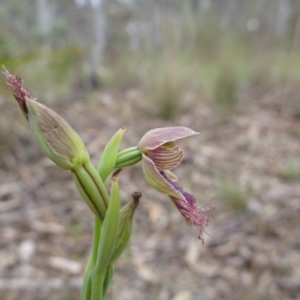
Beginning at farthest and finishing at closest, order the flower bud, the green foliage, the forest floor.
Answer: the green foliage → the forest floor → the flower bud

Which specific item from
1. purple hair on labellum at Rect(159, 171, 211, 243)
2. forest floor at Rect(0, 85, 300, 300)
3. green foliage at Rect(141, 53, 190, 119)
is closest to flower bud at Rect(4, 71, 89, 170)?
purple hair on labellum at Rect(159, 171, 211, 243)

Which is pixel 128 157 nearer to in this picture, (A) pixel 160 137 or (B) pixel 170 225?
(A) pixel 160 137

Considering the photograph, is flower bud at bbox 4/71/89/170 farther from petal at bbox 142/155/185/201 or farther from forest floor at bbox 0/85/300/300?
forest floor at bbox 0/85/300/300

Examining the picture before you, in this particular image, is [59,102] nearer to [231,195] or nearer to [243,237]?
[231,195]

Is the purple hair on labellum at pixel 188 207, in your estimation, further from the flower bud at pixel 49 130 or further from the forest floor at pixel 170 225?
the forest floor at pixel 170 225

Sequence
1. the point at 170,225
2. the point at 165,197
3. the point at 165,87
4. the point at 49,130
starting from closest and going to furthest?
the point at 49,130 < the point at 170,225 < the point at 165,197 < the point at 165,87

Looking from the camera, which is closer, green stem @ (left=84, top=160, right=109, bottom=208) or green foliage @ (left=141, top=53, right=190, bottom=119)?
green stem @ (left=84, top=160, right=109, bottom=208)

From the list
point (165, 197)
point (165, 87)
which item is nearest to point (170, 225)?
point (165, 197)

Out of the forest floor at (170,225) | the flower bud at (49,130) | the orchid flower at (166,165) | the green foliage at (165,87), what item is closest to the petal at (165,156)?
the orchid flower at (166,165)
